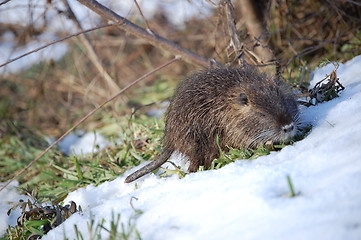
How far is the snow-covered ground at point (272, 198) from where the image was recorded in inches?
68.4

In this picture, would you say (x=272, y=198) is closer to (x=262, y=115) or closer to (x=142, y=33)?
(x=262, y=115)

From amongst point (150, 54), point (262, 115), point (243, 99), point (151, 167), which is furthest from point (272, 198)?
point (150, 54)

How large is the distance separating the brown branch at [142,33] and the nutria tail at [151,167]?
956 mm

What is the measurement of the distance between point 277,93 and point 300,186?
3.22 feet

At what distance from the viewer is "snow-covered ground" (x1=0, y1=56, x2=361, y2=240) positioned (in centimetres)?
174

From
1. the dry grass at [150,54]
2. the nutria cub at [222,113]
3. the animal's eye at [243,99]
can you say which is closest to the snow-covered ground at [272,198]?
the nutria cub at [222,113]

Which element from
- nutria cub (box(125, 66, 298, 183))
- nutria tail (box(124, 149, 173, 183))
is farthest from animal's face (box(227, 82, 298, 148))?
nutria tail (box(124, 149, 173, 183))

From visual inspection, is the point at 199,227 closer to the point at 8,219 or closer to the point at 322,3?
the point at 8,219

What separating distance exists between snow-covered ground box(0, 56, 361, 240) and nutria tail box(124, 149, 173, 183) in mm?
395

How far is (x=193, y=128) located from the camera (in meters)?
2.94

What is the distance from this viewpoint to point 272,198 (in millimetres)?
1972

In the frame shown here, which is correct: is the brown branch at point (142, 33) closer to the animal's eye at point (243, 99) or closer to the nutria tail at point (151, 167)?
the animal's eye at point (243, 99)

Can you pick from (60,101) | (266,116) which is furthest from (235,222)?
(60,101)

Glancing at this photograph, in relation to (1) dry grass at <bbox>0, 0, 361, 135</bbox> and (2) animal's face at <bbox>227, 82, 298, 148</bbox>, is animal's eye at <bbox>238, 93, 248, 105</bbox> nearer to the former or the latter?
(2) animal's face at <bbox>227, 82, 298, 148</bbox>
